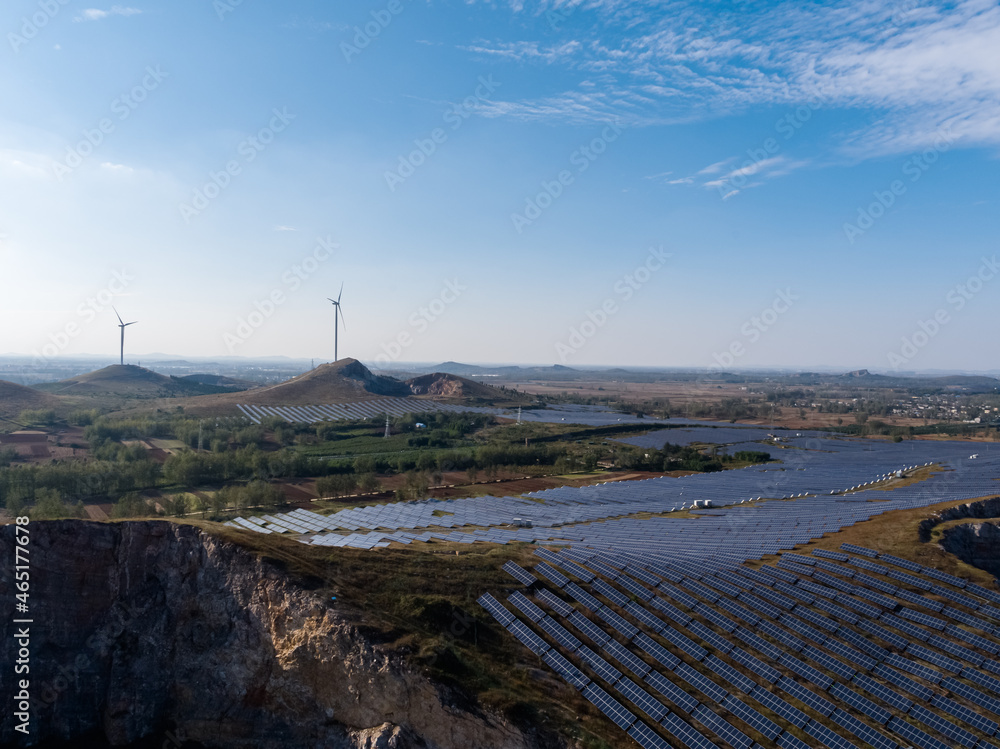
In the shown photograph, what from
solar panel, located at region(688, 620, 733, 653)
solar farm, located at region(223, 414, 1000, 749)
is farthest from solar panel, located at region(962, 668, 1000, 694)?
solar panel, located at region(688, 620, 733, 653)

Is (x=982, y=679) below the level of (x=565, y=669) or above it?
above

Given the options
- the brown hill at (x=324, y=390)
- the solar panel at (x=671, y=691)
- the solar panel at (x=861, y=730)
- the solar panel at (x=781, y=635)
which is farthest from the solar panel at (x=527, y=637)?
the brown hill at (x=324, y=390)

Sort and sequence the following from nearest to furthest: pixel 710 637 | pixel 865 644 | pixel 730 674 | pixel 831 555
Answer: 1. pixel 730 674
2. pixel 865 644
3. pixel 710 637
4. pixel 831 555

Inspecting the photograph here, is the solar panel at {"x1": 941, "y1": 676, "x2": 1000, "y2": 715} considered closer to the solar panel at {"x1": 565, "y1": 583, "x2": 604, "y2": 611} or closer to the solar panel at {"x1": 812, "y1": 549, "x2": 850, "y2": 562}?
the solar panel at {"x1": 812, "y1": 549, "x2": 850, "y2": 562}

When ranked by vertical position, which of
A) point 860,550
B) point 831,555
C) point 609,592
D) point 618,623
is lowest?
point 618,623

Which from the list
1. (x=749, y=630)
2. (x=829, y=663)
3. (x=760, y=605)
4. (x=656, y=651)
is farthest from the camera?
(x=760, y=605)

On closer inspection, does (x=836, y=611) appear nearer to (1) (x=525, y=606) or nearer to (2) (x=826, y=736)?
(2) (x=826, y=736)

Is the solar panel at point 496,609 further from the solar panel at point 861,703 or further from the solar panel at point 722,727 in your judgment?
the solar panel at point 861,703

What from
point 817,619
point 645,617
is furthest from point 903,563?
point 645,617
